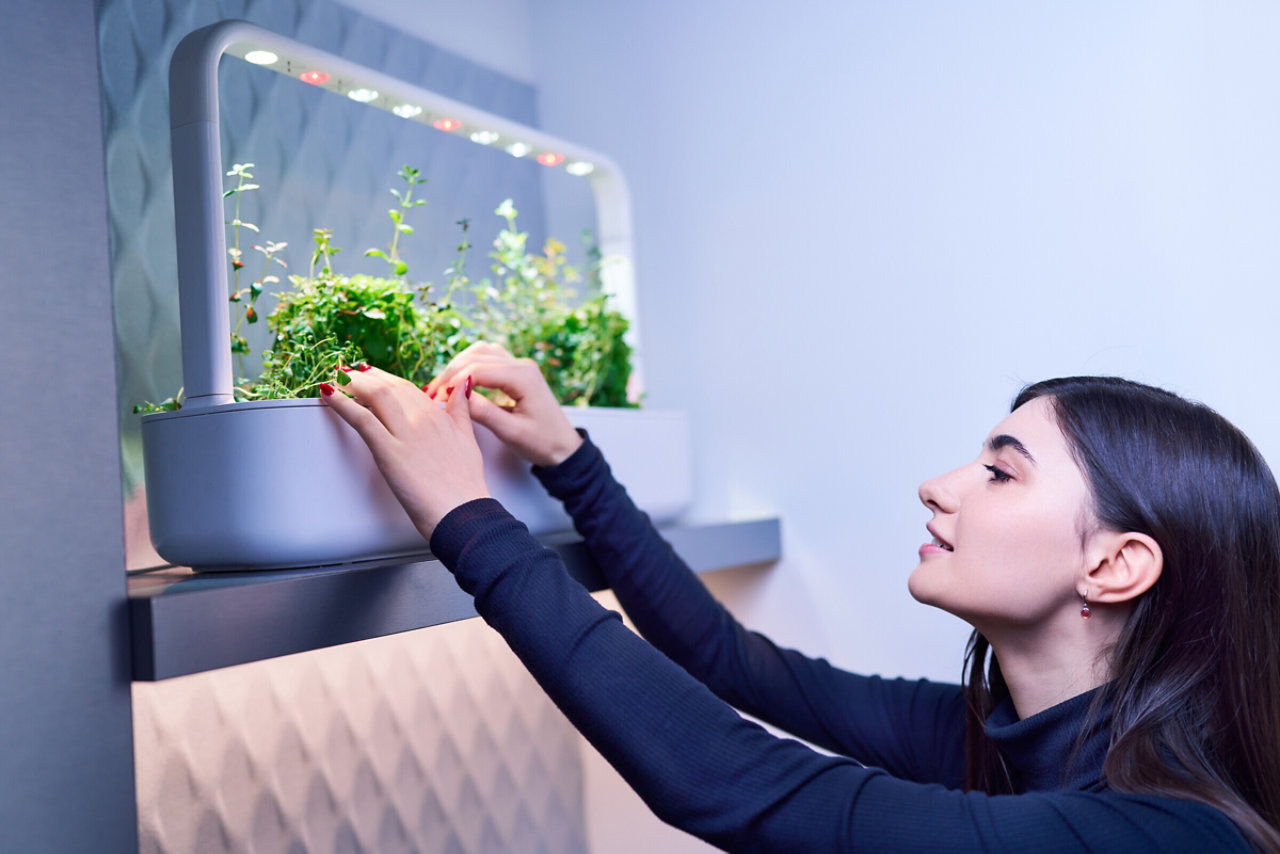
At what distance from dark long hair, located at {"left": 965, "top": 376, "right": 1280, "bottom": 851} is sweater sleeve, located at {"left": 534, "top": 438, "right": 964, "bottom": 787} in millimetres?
241

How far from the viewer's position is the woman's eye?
0.75 metres

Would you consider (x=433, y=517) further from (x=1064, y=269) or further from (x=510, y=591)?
(x=1064, y=269)

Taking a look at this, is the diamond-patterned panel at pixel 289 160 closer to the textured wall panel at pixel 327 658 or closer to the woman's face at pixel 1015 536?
the textured wall panel at pixel 327 658

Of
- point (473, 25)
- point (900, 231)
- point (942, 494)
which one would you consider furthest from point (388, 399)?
point (473, 25)

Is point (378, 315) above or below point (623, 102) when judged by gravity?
below

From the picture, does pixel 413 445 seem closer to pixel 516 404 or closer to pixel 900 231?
pixel 516 404

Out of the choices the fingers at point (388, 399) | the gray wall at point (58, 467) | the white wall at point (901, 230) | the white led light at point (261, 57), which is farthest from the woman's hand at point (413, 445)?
the white wall at point (901, 230)

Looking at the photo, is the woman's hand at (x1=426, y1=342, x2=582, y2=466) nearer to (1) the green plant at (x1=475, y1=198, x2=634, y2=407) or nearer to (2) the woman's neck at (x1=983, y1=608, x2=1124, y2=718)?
(1) the green plant at (x1=475, y1=198, x2=634, y2=407)

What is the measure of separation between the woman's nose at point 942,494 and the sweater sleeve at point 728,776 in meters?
0.22

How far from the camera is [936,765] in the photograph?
921mm

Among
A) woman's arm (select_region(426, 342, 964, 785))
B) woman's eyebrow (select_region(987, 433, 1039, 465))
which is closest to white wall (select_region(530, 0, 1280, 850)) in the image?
woman's arm (select_region(426, 342, 964, 785))

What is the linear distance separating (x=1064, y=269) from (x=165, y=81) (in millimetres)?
891

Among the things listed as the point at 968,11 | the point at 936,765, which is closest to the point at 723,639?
the point at 936,765

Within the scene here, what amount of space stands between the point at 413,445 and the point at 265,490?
105mm
